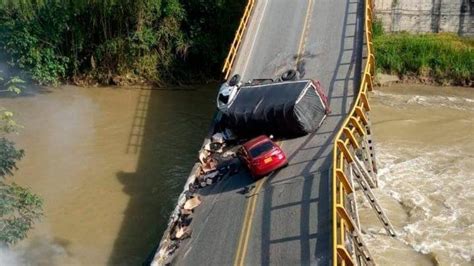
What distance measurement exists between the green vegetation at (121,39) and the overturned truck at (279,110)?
1139 cm

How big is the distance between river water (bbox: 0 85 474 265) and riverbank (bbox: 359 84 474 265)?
0.04m

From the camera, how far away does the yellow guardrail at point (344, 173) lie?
13620 millimetres

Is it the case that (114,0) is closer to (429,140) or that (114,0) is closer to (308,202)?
(429,140)

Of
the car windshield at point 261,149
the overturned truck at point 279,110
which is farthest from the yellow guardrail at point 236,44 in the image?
the car windshield at point 261,149

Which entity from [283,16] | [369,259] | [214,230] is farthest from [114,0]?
[369,259]

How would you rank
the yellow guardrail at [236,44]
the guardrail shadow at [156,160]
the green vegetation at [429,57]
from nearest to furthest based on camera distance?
the guardrail shadow at [156,160]
the yellow guardrail at [236,44]
the green vegetation at [429,57]

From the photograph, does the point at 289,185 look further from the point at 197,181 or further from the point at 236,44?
the point at 236,44

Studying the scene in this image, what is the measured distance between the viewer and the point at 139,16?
103 ft

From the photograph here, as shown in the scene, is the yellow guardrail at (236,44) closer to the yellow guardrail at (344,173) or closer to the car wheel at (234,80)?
the car wheel at (234,80)

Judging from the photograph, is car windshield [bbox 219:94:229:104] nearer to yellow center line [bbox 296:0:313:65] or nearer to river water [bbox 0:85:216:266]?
river water [bbox 0:85:216:266]

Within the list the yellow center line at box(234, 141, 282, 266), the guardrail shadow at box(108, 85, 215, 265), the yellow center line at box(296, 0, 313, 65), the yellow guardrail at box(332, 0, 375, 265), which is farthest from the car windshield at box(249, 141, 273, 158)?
the yellow center line at box(296, 0, 313, 65)

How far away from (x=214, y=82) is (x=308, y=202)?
17012 mm

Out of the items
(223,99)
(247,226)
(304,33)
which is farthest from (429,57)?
(247,226)

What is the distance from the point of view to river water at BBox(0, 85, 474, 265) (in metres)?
19.0
